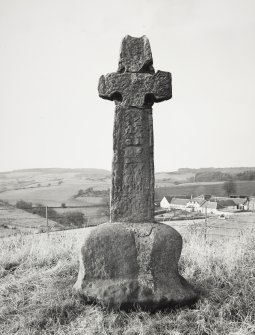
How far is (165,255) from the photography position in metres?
3.84

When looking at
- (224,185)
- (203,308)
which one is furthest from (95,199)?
(203,308)

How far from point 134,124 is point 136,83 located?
1.65 feet

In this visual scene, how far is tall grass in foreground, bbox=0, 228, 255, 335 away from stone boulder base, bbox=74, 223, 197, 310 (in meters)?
0.13

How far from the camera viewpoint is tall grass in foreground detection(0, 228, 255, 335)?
10.3 feet

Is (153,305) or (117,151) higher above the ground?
(117,151)

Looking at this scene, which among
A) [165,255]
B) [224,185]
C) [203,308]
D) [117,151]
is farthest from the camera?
[224,185]

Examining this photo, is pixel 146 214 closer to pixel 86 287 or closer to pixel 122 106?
pixel 86 287

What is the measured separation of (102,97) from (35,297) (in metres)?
2.47

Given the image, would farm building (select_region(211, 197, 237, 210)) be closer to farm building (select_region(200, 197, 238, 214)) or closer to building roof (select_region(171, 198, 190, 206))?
farm building (select_region(200, 197, 238, 214))

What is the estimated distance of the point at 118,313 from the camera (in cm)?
348

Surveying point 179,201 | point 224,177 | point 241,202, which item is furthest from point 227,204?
point 224,177

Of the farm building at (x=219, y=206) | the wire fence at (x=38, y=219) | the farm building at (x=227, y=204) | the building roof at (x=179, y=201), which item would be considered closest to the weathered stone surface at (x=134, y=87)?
the wire fence at (x=38, y=219)

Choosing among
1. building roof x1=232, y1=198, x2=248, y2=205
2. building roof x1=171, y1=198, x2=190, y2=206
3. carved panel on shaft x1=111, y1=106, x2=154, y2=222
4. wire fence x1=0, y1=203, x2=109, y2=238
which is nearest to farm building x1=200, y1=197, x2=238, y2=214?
Answer: building roof x1=232, y1=198, x2=248, y2=205

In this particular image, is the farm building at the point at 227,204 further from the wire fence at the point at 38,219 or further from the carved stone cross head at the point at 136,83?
the carved stone cross head at the point at 136,83
